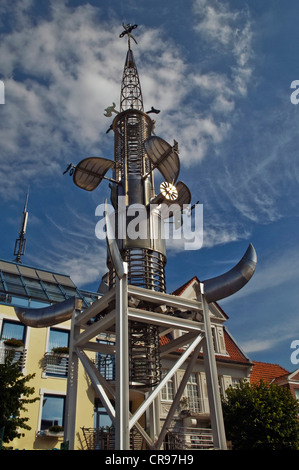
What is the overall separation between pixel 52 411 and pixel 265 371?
18877mm

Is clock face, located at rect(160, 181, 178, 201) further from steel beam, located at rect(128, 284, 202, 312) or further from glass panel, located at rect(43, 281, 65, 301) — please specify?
glass panel, located at rect(43, 281, 65, 301)

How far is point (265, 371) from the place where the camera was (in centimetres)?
3572

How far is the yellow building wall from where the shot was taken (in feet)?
77.0

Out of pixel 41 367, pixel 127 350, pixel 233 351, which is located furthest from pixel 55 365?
pixel 233 351

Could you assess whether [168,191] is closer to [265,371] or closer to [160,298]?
[160,298]

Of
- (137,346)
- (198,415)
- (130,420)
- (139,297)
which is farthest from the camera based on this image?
(198,415)

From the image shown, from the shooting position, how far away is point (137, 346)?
608 inches

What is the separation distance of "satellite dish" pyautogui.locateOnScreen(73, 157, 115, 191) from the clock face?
2786 mm

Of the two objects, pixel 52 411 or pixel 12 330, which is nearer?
pixel 52 411

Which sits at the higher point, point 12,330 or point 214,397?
point 12,330

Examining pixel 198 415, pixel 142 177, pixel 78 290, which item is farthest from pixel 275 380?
pixel 142 177

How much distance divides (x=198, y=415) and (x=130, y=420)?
55.8ft

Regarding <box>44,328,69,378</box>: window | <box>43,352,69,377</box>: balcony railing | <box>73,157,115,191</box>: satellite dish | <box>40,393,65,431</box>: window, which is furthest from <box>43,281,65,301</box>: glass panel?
<box>73,157,115,191</box>: satellite dish
